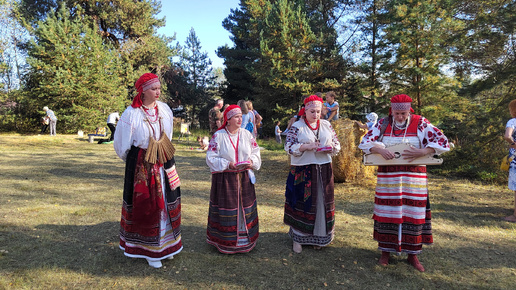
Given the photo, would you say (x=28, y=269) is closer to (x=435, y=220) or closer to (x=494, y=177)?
(x=435, y=220)

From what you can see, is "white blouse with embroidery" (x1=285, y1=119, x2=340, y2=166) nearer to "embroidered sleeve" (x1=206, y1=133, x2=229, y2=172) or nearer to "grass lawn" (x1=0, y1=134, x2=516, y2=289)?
"embroidered sleeve" (x1=206, y1=133, x2=229, y2=172)

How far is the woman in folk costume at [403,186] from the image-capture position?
353 cm

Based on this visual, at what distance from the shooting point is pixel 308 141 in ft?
13.4

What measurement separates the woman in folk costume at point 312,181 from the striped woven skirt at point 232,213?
24.5 inches

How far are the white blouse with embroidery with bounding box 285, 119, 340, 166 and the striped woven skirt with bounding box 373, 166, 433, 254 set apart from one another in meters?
0.74

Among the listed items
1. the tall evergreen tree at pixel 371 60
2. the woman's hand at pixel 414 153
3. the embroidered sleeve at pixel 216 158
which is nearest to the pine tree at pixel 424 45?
the tall evergreen tree at pixel 371 60

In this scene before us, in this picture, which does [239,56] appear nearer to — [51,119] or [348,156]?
[51,119]

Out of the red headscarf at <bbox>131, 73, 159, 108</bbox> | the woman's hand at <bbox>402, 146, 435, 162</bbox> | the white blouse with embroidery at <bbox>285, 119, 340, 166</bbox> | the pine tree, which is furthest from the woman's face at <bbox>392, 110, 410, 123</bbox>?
the pine tree

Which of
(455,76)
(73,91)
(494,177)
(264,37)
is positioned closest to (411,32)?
(455,76)

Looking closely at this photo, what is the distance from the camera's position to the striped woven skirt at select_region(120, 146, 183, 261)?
359 centimetres

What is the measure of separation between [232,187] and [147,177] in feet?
3.41

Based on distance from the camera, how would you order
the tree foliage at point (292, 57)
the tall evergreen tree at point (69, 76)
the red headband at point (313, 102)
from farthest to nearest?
the tall evergreen tree at point (69, 76)
the tree foliage at point (292, 57)
the red headband at point (313, 102)

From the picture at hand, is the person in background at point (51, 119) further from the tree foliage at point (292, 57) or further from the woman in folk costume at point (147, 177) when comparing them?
the woman in folk costume at point (147, 177)

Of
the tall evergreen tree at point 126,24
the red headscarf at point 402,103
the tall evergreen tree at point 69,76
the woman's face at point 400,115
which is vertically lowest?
the woman's face at point 400,115
